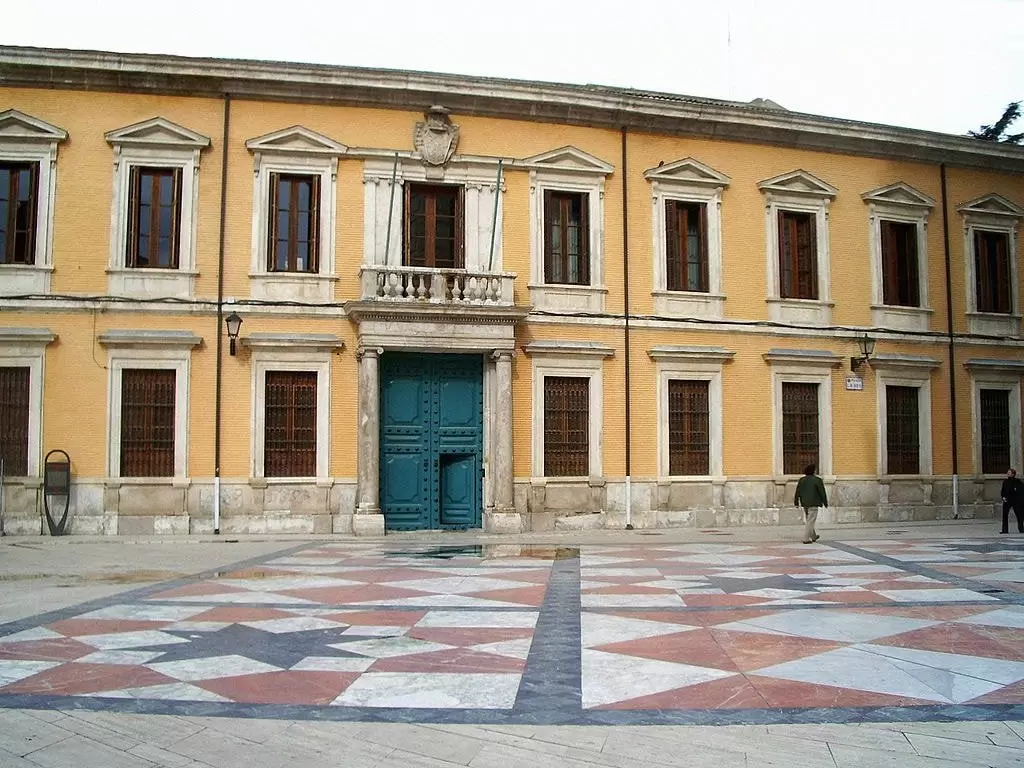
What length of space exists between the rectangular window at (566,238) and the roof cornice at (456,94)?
69.1 inches

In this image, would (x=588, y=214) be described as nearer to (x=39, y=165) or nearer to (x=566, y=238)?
(x=566, y=238)

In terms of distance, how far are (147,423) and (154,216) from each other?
4.14 meters

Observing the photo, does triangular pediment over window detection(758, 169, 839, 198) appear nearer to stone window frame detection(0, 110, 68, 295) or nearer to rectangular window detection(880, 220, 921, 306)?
rectangular window detection(880, 220, 921, 306)

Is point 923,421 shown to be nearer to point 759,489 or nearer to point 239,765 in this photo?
point 759,489

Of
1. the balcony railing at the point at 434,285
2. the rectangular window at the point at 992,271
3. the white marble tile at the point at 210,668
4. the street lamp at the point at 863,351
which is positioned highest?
the rectangular window at the point at 992,271

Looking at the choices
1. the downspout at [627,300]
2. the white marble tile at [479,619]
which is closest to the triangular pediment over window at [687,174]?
Result: the downspout at [627,300]

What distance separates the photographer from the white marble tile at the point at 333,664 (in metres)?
6.91

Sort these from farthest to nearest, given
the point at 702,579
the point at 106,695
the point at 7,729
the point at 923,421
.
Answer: the point at 923,421
the point at 702,579
the point at 106,695
the point at 7,729

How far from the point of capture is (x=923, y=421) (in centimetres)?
2384

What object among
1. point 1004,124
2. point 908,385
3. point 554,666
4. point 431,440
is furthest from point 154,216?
point 1004,124

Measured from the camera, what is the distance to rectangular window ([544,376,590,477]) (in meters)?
20.9

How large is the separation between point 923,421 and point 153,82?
62.0 feet

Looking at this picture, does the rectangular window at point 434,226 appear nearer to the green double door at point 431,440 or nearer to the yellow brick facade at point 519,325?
the yellow brick facade at point 519,325

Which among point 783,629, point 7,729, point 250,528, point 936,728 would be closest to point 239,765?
point 7,729
